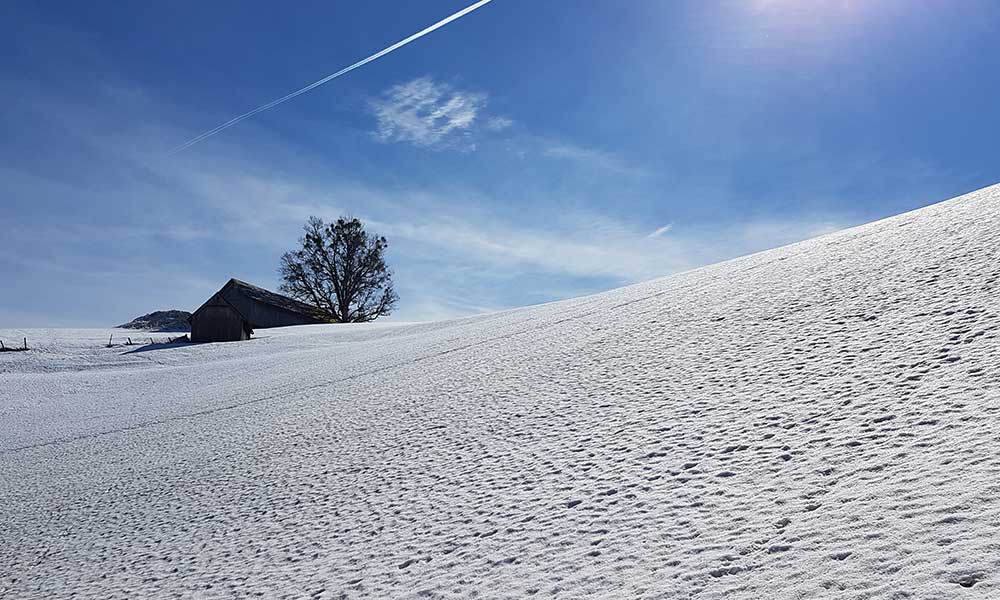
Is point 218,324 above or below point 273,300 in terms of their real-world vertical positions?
below

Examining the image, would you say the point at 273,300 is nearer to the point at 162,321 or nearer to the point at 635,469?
the point at 162,321

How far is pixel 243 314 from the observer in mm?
29547

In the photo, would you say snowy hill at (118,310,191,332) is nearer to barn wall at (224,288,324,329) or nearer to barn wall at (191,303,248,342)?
barn wall at (224,288,324,329)

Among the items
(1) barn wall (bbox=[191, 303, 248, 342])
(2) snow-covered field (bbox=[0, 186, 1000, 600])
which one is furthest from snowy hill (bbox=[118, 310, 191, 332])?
(2) snow-covered field (bbox=[0, 186, 1000, 600])

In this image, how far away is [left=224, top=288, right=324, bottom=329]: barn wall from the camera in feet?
104

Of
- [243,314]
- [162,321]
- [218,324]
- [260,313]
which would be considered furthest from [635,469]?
[162,321]

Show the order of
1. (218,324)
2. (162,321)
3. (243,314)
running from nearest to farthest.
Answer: (218,324), (243,314), (162,321)

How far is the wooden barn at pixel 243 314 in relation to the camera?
80.2ft

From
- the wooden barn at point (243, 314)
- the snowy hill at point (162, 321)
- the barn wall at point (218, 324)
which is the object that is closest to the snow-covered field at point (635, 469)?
the barn wall at point (218, 324)

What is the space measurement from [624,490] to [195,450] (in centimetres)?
507

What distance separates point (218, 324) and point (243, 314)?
524 centimetres

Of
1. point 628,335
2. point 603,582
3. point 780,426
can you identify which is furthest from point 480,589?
point 628,335

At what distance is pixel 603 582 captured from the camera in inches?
84.0

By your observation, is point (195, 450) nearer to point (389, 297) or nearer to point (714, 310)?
point (714, 310)
